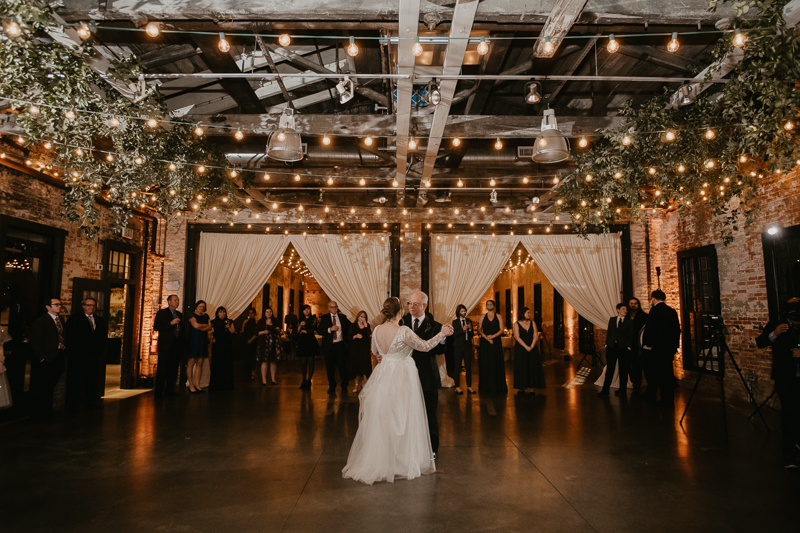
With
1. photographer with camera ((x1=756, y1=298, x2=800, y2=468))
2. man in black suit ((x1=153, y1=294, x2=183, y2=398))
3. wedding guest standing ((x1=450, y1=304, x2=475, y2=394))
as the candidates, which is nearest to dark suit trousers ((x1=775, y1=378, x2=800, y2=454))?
photographer with camera ((x1=756, y1=298, x2=800, y2=468))

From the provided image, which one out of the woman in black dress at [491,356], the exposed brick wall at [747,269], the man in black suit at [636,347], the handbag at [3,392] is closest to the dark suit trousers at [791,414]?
the exposed brick wall at [747,269]

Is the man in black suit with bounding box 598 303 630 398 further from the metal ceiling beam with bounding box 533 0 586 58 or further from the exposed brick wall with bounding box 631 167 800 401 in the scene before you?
the metal ceiling beam with bounding box 533 0 586 58

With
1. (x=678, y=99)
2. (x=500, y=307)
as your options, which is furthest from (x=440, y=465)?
(x=500, y=307)

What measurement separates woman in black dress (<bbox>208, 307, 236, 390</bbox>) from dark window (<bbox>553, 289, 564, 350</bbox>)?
9567mm

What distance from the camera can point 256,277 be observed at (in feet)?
33.0

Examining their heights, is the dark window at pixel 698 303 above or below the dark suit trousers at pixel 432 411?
above

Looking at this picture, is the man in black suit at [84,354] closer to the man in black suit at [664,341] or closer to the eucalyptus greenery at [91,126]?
the eucalyptus greenery at [91,126]

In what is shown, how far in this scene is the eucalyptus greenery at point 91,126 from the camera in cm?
371

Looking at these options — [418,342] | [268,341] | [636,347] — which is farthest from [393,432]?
[636,347]

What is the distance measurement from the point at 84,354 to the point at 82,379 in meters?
0.45

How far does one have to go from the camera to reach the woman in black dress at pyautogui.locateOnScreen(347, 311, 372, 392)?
829 cm

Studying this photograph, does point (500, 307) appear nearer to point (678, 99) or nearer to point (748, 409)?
point (748, 409)

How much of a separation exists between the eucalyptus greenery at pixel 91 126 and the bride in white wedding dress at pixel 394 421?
317 centimetres

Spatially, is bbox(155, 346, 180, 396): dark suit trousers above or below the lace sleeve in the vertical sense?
below
